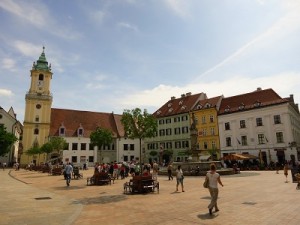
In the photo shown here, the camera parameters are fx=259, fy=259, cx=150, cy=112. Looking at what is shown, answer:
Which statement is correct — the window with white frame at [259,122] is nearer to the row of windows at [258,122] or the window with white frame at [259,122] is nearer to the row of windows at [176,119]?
the row of windows at [258,122]

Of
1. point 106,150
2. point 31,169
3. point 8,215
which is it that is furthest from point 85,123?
point 8,215

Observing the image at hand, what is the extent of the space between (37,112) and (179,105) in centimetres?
3439

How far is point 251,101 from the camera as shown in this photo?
47688 mm

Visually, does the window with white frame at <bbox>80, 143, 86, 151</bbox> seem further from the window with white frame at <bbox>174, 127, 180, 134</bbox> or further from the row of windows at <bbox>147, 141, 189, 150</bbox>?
the window with white frame at <bbox>174, 127, 180, 134</bbox>

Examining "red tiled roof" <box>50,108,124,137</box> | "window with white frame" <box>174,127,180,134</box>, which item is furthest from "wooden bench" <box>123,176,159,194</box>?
"red tiled roof" <box>50,108,124,137</box>

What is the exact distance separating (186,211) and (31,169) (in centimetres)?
4390

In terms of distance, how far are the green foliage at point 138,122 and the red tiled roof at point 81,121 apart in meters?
46.9

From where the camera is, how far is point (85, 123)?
2704 inches

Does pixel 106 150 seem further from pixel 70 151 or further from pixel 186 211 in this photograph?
pixel 186 211

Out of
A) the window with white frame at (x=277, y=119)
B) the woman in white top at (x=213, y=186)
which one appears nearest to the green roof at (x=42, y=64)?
the window with white frame at (x=277, y=119)

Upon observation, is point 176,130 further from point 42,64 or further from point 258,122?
point 42,64

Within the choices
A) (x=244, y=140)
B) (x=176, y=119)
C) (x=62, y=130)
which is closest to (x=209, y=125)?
(x=244, y=140)

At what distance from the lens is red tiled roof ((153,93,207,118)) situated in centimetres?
5869

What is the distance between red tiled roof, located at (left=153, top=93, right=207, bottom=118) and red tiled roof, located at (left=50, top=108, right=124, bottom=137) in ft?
44.5
